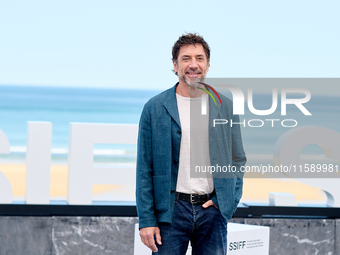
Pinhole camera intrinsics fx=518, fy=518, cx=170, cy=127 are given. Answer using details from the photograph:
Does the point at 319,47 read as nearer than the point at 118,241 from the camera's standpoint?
No

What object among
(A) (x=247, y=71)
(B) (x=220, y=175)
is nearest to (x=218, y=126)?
(B) (x=220, y=175)

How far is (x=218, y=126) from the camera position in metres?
2.25

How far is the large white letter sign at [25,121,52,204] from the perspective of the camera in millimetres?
4234

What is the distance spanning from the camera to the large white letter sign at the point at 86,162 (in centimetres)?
425

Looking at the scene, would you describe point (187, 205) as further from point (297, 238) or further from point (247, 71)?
point (247, 71)

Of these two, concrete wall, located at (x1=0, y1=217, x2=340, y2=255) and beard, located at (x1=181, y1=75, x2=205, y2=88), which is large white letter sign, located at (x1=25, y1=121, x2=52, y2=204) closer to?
concrete wall, located at (x1=0, y1=217, x2=340, y2=255)

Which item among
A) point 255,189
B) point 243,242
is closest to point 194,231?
point 243,242

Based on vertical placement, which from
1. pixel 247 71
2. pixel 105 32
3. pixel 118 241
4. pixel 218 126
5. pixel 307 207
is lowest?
pixel 118 241

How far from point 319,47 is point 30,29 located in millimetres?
15801

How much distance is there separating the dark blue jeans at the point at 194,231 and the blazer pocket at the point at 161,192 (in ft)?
0.17

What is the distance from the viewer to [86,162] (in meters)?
4.27

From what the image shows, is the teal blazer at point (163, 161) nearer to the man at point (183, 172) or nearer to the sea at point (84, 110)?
the man at point (183, 172)

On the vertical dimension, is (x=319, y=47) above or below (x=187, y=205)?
above

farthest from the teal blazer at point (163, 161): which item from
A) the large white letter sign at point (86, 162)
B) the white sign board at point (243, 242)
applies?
the large white letter sign at point (86, 162)
